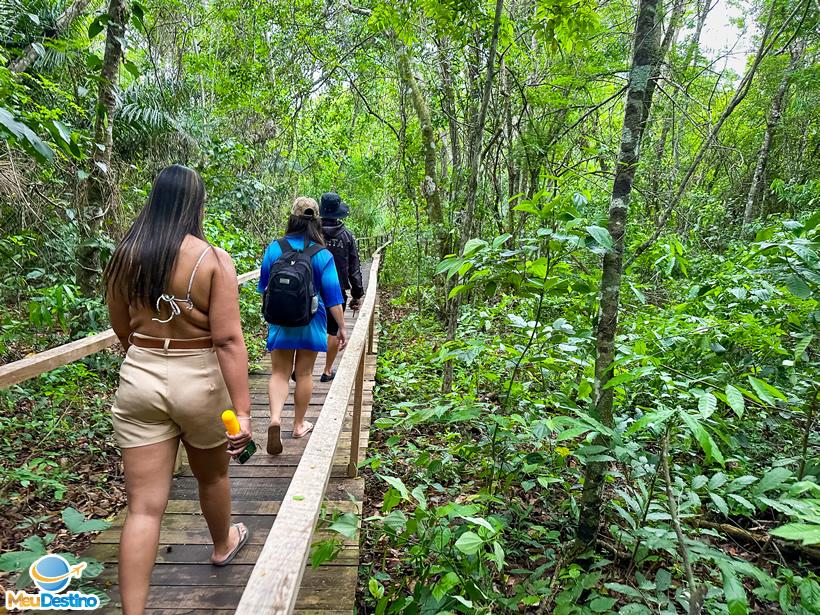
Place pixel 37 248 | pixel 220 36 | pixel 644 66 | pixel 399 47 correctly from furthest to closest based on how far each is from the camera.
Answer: pixel 220 36 < pixel 399 47 < pixel 37 248 < pixel 644 66

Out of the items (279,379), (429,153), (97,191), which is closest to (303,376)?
(279,379)

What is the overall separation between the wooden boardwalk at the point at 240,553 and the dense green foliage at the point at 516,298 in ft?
0.97

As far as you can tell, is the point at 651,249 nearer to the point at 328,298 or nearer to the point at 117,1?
the point at 328,298

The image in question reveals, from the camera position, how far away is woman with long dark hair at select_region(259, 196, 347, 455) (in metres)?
3.44

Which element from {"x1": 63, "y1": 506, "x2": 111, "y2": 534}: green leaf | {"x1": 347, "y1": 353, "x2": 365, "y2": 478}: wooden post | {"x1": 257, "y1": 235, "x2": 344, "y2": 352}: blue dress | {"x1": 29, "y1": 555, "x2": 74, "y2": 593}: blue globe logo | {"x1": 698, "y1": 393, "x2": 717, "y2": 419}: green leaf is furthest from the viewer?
{"x1": 257, "y1": 235, "x2": 344, "y2": 352}: blue dress

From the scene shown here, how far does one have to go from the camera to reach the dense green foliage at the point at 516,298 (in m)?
2.09

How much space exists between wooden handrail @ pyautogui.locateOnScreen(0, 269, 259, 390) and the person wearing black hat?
6.38 ft

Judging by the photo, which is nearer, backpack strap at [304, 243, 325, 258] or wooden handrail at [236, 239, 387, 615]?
wooden handrail at [236, 239, 387, 615]

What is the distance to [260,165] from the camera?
36.4ft

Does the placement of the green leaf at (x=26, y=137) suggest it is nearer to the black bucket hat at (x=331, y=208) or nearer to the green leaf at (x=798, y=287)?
the green leaf at (x=798, y=287)

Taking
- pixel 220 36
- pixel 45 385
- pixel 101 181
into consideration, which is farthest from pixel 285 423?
pixel 220 36

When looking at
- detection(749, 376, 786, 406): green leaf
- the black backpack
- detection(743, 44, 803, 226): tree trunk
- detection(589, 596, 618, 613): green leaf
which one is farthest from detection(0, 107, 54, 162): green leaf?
detection(743, 44, 803, 226): tree trunk

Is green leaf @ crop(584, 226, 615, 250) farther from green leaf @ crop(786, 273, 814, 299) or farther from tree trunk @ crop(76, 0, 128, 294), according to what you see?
tree trunk @ crop(76, 0, 128, 294)

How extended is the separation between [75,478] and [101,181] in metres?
2.73
